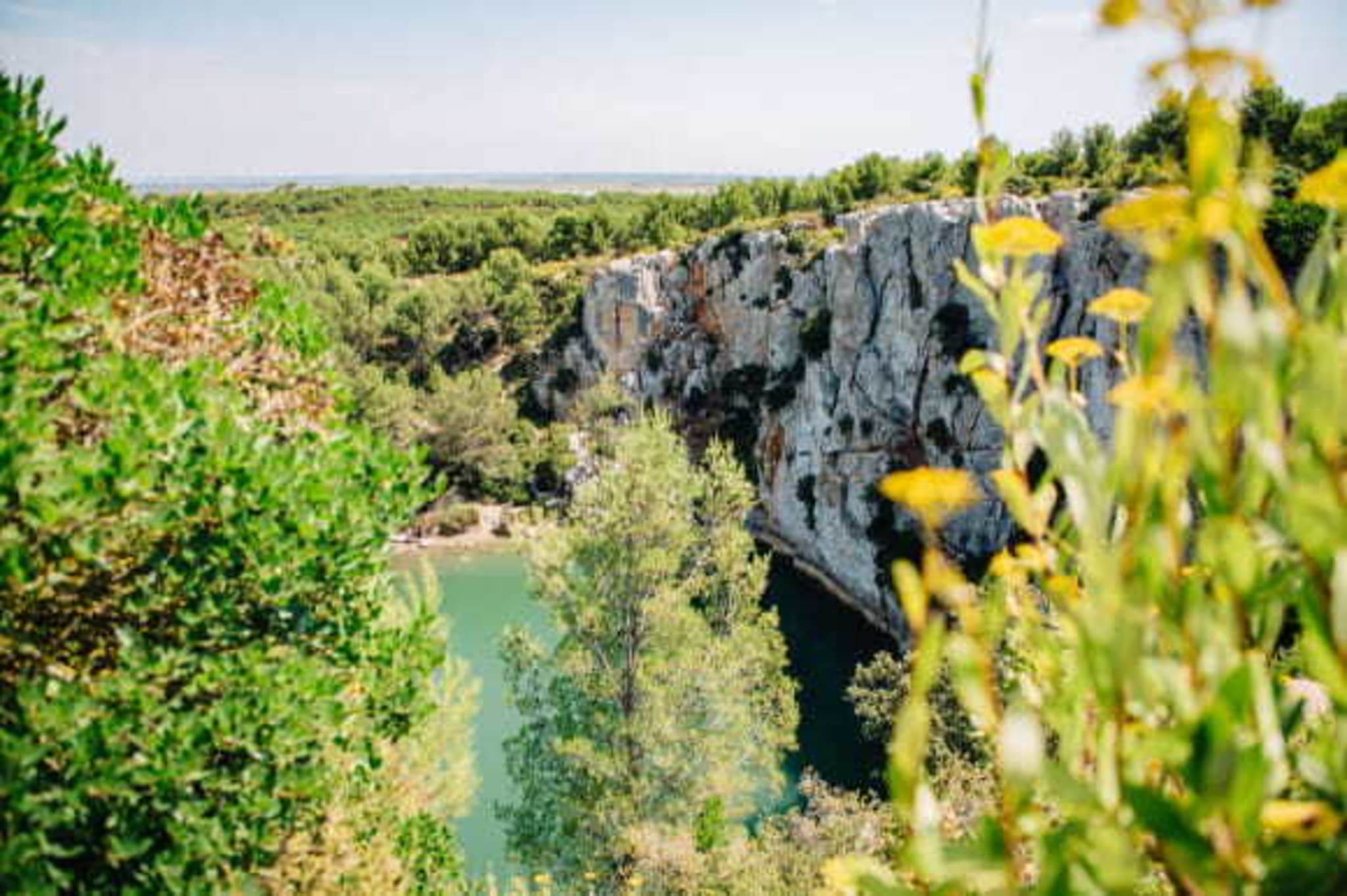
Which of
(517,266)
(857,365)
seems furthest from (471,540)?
(517,266)

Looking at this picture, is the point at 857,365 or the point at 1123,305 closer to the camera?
the point at 1123,305

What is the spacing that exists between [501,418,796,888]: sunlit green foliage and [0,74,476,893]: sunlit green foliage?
8526mm

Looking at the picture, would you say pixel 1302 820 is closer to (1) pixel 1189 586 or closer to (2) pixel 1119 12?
(1) pixel 1189 586

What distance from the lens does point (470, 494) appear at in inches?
1446

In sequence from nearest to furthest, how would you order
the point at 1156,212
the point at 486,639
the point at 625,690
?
the point at 1156,212
the point at 625,690
the point at 486,639

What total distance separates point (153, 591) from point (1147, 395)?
12.4ft

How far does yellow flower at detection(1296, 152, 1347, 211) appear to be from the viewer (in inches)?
39.5

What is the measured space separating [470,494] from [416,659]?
111 ft

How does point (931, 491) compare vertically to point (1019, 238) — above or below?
below

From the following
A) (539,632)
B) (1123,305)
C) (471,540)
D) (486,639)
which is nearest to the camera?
(1123,305)

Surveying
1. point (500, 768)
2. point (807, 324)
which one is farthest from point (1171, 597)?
point (807, 324)

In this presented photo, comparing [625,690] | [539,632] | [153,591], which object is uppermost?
[153,591]

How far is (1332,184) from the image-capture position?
3.36 ft

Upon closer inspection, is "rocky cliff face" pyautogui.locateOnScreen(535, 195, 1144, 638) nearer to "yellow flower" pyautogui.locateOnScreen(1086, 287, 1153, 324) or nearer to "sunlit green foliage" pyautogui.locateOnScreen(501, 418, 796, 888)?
"sunlit green foliage" pyautogui.locateOnScreen(501, 418, 796, 888)
